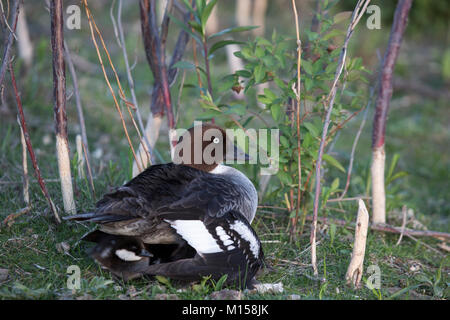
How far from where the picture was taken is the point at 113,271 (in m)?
2.90

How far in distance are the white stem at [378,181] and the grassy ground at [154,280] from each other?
21cm

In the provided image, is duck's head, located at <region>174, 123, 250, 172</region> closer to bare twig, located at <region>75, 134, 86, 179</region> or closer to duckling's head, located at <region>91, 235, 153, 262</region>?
bare twig, located at <region>75, 134, 86, 179</region>

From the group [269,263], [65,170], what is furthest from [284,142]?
[65,170]

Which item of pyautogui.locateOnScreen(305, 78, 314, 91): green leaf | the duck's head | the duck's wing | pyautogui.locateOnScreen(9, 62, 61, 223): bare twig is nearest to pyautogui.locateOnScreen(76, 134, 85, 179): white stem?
pyautogui.locateOnScreen(9, 62, 61, 223): bare twig

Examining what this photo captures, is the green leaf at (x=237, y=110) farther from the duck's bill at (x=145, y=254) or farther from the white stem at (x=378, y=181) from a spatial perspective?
the white stem at (x=378, y=181)

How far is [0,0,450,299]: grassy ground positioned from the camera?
2983mm

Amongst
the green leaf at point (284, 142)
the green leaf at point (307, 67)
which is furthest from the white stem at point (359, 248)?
the green leaf at point (307, 67)

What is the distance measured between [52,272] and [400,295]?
2.18 meters

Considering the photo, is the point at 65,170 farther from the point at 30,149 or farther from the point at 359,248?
the point at 359,248

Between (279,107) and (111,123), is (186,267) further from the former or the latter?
(111,123)

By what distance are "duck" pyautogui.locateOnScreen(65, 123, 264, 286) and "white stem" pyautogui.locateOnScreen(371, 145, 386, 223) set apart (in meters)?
1.38

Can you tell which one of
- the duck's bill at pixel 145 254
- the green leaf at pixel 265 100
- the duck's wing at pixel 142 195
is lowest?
the duck's bill at pixel 145 254

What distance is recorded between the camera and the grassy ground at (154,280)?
2.98 m
